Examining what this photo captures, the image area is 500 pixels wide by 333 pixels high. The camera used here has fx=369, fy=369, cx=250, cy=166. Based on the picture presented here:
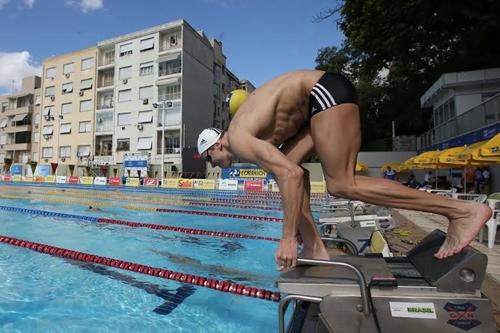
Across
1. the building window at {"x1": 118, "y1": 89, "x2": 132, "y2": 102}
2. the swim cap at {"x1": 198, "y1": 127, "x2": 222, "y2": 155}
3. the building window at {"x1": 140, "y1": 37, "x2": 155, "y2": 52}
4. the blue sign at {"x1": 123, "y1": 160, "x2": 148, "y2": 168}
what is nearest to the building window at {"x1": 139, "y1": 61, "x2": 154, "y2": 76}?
the building window at {"x1": 140, "y1": 37, "x2": 155, "y2": 52}

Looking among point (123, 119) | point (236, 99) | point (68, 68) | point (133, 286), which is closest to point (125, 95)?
point (123, 119)

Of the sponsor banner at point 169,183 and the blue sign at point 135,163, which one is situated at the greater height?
the blue sign at point 135,163

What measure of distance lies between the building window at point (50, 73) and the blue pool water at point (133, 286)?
47678 millimetres

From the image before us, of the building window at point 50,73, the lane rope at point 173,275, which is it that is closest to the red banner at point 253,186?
the lane rope at point 173,275

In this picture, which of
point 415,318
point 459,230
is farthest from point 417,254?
point 415,318

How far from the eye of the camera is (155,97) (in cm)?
4091

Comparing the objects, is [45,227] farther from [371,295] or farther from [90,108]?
[90,108]

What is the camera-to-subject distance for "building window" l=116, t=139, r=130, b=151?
1645 inches

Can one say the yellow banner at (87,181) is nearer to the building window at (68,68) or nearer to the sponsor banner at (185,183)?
the sponsor banner at (185,183)

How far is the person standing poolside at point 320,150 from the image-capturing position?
2016 mm

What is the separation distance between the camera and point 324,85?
2.18 m

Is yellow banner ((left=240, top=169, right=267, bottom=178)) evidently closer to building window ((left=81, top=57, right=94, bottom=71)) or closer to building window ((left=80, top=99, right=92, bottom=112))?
building window ((left=80, top=99, right=92, bottom=112))

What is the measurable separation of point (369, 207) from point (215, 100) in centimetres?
4416

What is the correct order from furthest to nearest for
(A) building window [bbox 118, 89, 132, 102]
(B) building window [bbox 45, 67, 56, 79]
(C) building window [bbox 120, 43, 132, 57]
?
1. (B) building window [bbox 45, 67, 56, 79]
2. (C) building window [bbox 120, 43, 132, 57]
3. (A) building window [bbox 118, 89, 132, 102]
